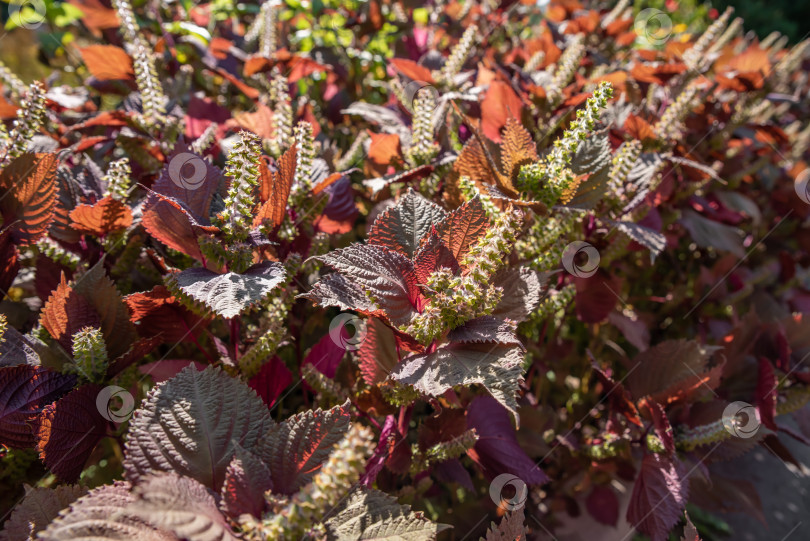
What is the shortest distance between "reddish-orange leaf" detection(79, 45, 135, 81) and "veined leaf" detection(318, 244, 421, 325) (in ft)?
3.74

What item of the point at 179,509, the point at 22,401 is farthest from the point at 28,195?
the point at 179,509

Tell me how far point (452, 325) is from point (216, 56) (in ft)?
5.24

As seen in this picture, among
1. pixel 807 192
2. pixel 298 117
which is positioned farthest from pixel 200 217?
pixel 807 192

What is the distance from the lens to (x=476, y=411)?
117cm

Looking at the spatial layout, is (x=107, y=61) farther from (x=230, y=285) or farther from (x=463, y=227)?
(x=463, y=227)

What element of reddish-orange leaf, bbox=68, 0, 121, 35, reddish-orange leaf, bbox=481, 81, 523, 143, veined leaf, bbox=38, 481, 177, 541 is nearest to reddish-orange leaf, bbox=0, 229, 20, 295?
veined leaf, bbox=38, 481, 177, 541

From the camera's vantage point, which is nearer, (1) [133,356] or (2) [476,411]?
(1) [133,356]

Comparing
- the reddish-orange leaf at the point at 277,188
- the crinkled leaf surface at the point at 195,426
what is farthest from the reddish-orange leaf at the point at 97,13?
the crinkled leaf surface at the point at 195,426

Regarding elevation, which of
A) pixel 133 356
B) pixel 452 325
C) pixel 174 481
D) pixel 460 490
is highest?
pixel 452 325

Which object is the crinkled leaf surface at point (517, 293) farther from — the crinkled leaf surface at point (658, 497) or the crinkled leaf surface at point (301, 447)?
the crinkled leaf surface at point (658, 497)

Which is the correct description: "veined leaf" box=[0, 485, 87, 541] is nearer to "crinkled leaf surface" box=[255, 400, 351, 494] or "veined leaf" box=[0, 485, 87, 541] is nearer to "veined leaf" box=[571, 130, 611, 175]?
"crinkled leaf surface" box=[255, 400, 351, 494]

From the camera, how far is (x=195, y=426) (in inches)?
29.3

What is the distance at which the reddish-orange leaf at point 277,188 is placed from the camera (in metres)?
0.87

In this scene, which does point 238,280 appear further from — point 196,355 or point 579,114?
point 579,114
